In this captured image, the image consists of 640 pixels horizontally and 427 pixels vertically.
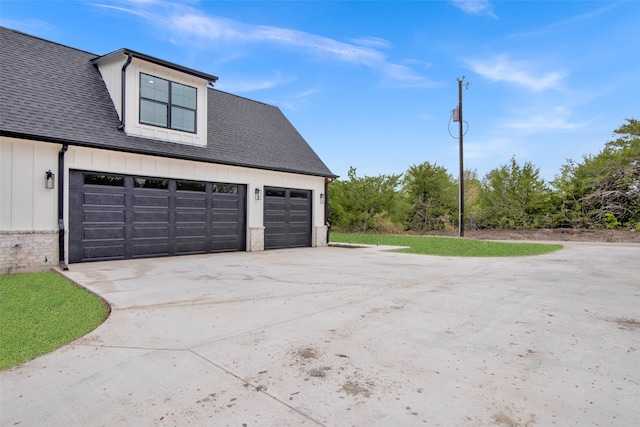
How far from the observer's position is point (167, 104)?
10.3 m

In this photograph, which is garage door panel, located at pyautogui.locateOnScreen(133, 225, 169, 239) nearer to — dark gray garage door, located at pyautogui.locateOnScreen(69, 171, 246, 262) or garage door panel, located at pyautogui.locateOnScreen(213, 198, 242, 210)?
dark gray garage door, located at pyautogui.locateOnScreen(69, 171, 246, 262)

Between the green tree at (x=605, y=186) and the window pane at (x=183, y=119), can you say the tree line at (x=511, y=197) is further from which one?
the window pane at (x=183, y=119)

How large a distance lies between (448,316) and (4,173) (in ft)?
29.7

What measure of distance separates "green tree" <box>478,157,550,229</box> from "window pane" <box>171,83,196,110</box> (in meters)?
18.1

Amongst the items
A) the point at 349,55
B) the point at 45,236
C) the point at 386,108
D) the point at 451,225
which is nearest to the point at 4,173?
the point at 45,236

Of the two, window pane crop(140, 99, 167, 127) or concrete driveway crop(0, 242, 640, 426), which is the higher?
window pane crop(140, 99, 167, 127)

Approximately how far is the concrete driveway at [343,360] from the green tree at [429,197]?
55.1ft

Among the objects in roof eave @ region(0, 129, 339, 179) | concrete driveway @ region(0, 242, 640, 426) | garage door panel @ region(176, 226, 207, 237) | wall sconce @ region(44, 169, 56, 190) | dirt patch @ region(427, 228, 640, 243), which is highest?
roof eave @ region(0, 129, 339, 179)

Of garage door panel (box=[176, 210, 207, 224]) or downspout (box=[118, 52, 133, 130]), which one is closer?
downspout (box=[118, 52, 133, 130])

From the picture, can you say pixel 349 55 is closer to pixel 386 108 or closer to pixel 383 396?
pixel 386 108

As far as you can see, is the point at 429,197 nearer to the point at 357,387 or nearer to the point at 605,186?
the point at 605,186

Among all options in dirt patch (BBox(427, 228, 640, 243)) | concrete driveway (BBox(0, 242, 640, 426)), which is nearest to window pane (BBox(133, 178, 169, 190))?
concrete driveway (BBox(0, 242, 640, 426))

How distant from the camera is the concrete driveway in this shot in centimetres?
208

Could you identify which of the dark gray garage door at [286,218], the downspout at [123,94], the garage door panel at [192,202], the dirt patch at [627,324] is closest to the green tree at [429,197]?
the dark gray garage door at [286,218]
